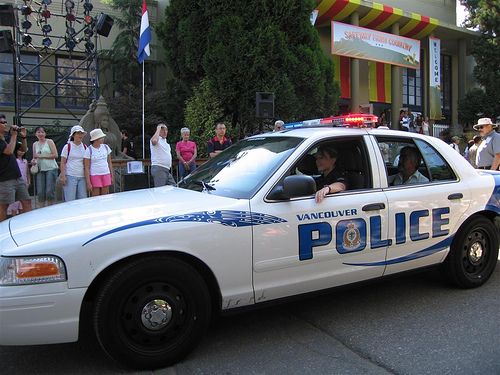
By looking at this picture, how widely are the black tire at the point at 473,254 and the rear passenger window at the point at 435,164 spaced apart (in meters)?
0.50

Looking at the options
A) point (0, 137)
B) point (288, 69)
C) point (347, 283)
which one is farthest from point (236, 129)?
point (347, 283)

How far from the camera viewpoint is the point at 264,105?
1096 centimetres

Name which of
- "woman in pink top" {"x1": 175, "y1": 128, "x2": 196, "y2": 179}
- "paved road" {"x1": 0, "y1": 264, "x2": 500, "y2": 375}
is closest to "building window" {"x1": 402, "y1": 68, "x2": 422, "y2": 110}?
"woman in pink top" {"x1": 175, "y1": 128, "x2": 196, "y2": 179}

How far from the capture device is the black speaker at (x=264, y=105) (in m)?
10.9

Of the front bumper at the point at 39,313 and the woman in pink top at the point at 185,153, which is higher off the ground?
the woman in pink top at the point at 185,153

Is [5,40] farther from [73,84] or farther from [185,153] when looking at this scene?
[185,153]

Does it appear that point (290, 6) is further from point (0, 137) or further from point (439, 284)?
point (439, 284)

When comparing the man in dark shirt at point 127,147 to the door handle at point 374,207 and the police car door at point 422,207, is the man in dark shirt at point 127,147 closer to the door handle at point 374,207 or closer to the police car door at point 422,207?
the police car door at point 422,207

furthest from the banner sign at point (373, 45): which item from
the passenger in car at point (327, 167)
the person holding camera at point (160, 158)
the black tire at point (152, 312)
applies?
the black tire at point (152, 312)

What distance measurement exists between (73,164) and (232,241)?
5197 mm

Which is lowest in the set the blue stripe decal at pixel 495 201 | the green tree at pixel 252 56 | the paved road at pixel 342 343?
the paved road at pixel 342 343

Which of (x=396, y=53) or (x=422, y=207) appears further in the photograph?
(x=396, y=53)

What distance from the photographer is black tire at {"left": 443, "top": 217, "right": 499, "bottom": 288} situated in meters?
4.71

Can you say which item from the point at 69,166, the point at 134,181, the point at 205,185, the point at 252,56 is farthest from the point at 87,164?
the point at 252,56
